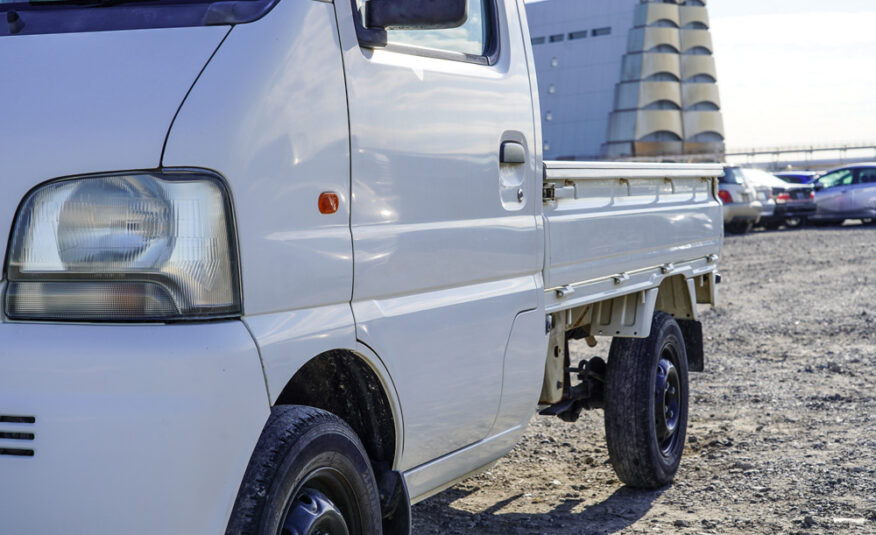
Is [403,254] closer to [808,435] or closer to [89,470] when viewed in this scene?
[89,470]

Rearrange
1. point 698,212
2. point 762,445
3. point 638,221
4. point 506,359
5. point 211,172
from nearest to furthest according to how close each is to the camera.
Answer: point 211,172 < point 506,359 < point 638,221 < point 698,212 < point 762,445

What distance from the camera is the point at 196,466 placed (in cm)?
232

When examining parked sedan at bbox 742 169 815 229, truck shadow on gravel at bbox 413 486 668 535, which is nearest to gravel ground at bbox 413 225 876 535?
truck shadow on gravel at bbox 413 486 668 535

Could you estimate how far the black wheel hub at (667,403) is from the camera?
552 centimetres

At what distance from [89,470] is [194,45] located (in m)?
1.00

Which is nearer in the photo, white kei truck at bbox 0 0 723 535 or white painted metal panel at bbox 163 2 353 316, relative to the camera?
white kei truck at bbox 0 0 723 535

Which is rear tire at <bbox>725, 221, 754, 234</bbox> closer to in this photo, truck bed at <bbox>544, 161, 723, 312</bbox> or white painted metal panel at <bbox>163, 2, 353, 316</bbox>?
truck bed at <bbox>544, 161, 723, 312</bbox>

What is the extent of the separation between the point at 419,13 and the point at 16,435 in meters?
1.46

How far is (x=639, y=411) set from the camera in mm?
5289

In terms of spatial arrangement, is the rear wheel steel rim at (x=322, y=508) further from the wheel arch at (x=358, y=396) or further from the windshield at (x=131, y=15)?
the windshield at (x=131, y=15)

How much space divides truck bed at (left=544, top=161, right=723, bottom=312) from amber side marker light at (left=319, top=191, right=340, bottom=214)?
1.39 metres

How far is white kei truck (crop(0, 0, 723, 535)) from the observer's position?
7.50 ft

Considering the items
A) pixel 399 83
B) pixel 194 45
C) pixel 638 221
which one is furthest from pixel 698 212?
pixel 194 45

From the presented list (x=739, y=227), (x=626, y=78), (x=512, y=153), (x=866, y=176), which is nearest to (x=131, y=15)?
(x=512, y=153)
